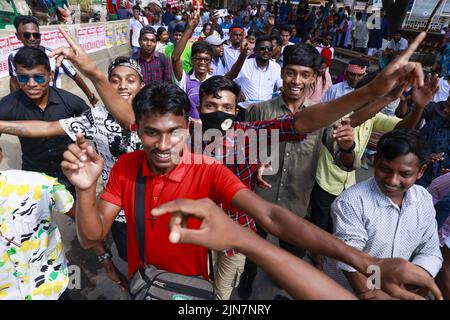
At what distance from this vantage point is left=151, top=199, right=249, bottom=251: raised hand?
3.02 ft

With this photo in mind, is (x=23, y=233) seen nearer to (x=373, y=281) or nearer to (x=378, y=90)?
(x=373, y=281)

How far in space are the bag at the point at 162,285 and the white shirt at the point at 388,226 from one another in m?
0.83

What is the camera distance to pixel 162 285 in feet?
4.69

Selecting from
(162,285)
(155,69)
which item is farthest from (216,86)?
(155,69)

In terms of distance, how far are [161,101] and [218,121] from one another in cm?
74

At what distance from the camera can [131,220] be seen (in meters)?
1.59

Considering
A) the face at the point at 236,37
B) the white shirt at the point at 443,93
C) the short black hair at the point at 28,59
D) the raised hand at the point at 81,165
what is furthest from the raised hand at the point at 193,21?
the white shirt at the point at 443,93

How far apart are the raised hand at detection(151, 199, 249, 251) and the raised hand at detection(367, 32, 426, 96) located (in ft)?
3.22

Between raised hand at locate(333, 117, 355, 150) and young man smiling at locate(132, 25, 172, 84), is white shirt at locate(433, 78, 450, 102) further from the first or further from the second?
young man smiling at locate(132, 25, 172, 84)

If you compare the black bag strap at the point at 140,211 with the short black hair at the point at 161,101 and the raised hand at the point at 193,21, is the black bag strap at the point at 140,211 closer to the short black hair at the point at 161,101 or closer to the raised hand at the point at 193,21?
the short black hair at the point at 161,101

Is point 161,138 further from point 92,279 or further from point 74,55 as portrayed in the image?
point 92,279

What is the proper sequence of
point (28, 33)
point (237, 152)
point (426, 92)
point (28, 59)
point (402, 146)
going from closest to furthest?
point (402, 146) → point (426, 92) → point (237, 152) → point (28, 59) → point (28, 33)

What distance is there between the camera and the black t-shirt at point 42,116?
2.65 metres
